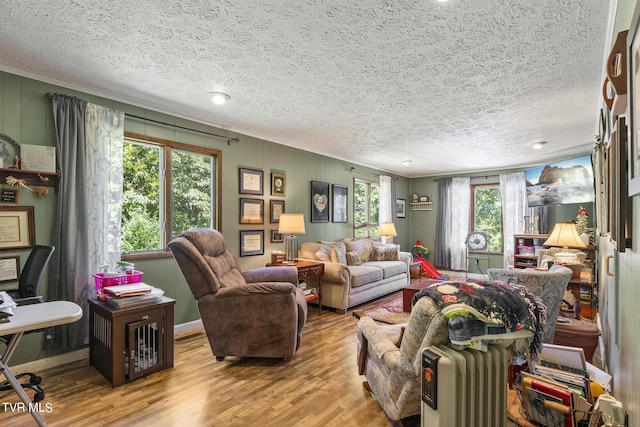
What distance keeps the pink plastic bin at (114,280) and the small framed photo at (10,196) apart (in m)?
0.82

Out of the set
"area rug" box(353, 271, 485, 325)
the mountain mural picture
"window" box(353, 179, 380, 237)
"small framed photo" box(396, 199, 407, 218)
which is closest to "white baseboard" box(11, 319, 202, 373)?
"area rug" box(353, 271, 485, 325)

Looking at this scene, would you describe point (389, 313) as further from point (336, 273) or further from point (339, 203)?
point (339, 203)

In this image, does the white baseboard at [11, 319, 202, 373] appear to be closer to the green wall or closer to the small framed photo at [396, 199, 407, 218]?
the green wall

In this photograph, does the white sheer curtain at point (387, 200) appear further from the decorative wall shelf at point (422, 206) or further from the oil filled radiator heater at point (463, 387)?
the oil filled radiator heater at point (463, 387)

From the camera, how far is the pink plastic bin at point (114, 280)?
2.64 meters

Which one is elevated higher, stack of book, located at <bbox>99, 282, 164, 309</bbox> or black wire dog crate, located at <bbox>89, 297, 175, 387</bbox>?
stack of book, located at <bbox>99, 282, 164, 309</bbox>

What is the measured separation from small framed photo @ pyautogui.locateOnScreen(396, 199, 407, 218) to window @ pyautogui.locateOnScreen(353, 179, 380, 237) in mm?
851

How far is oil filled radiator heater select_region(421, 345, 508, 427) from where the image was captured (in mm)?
1327

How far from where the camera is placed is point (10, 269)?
8.14 feet

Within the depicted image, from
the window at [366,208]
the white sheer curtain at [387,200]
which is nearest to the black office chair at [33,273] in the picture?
the window at [366,208]

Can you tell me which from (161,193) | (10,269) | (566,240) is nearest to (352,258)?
(566,240)

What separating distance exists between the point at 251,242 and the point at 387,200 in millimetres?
3778

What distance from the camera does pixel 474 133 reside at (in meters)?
4.20

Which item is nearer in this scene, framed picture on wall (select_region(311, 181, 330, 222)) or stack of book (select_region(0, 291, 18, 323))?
stack of book (select_region(0, 291, 18, 323))
